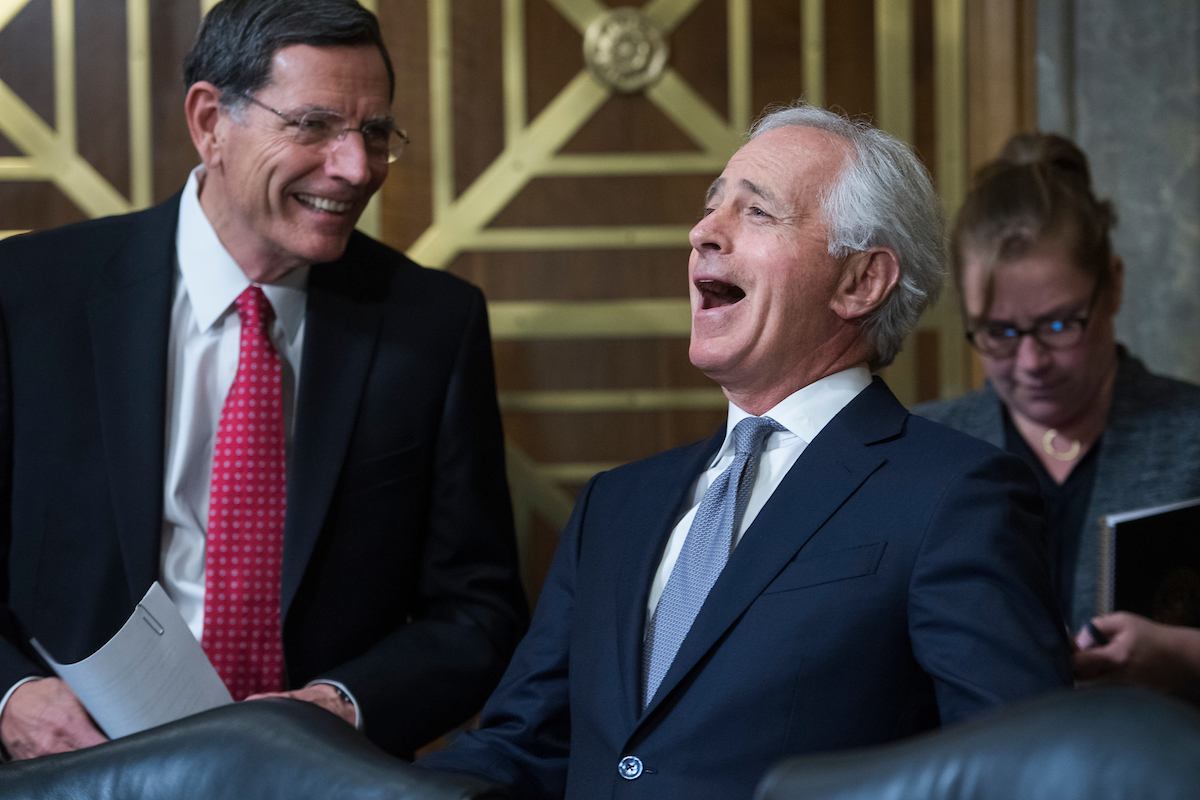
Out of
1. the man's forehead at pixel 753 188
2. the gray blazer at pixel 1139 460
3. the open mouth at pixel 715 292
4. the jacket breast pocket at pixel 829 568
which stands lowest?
the gray blazer at pixel 1139 460

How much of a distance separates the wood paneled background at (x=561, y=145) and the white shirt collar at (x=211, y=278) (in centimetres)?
102

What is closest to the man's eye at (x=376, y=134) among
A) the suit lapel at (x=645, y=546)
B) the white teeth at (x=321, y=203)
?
the white teeth at (x=321, y=203)

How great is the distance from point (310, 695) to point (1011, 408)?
1267 mm

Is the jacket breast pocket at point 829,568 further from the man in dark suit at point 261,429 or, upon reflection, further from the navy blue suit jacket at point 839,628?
the man in dark suit at point 261,429

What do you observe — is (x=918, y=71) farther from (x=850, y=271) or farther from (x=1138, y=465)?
(x=850, y=271)

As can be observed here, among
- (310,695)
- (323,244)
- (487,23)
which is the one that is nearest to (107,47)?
(487,23)

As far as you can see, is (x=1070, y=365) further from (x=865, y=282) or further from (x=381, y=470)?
(x=381, y=470)

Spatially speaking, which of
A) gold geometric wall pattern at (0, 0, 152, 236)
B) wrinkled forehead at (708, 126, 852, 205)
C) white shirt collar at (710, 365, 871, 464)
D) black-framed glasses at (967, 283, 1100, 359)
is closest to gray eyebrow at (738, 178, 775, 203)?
wrinkled forehead at (708, 126, 852, 205)

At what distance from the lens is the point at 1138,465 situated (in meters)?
1.97

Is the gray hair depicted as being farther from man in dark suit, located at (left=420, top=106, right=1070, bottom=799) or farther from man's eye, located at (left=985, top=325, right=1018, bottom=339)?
man's eye, located at (left=985, top=325, right=1018, bottom=339)

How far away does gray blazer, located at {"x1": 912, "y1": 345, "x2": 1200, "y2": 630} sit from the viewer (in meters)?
1.96

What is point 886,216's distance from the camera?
139 cm

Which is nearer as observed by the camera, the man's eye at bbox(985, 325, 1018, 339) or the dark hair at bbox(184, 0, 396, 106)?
the dark hair at bbox(184, 0, 396, 106)

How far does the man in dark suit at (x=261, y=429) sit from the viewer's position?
174 centimetres
